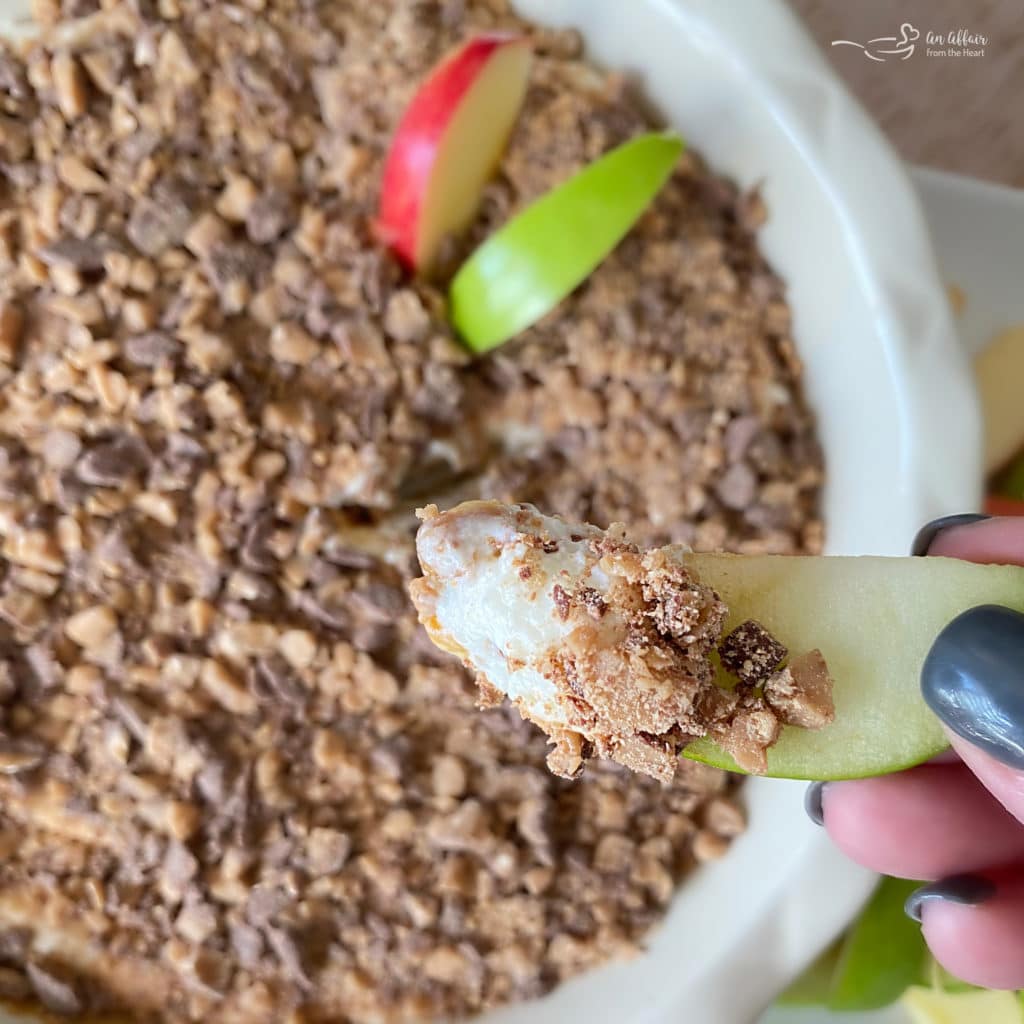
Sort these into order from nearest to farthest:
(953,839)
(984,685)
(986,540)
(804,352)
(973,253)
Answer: (984,685)
(986,540)
(953,839)
(804,352)
(973,253)

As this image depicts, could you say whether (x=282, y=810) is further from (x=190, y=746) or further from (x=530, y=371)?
(x=530, y=371)

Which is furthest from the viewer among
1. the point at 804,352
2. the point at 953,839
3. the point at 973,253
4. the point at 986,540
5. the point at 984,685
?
the point at 973,253

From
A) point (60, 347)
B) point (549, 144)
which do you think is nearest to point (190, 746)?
point (60, 347)

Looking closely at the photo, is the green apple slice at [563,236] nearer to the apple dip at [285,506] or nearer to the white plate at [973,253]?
the apple dip at [285,506]

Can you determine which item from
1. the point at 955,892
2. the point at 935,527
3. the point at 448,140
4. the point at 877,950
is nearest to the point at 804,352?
the point at 935,527

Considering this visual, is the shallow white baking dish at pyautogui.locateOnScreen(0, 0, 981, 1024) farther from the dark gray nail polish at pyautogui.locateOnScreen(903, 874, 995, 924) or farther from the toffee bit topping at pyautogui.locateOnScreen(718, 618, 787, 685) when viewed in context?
the toffee bit topping at pyautogui.locateOnScreen(718, 618, 787, 685)

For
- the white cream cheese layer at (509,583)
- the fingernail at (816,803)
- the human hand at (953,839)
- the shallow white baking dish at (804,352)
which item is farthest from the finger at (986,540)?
the white cream cheese layer at (509,583)

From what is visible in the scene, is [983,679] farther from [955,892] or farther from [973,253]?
[973,253]

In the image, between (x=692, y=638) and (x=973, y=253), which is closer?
(x=692, y=638)

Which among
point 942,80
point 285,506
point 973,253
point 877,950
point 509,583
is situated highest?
point 942,80
